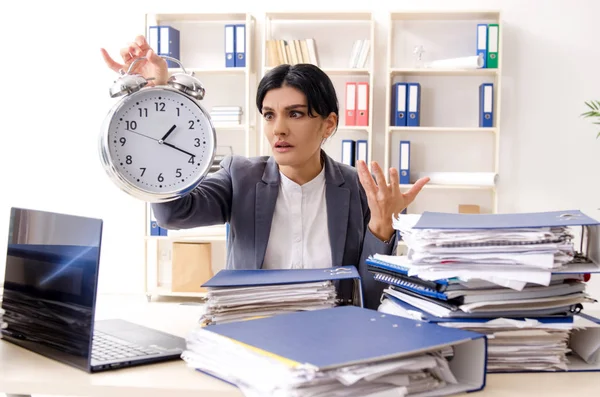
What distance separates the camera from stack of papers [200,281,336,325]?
140 centimetres

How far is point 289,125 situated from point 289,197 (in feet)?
0.74

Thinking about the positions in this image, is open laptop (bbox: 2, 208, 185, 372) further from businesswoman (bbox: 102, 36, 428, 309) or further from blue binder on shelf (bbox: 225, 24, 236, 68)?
blue binder on shelf (bbox: 225, 24, 236, 68)

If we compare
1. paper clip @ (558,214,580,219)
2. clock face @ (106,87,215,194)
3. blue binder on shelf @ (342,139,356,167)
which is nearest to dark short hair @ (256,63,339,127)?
clock face @ (106,87,215,194)

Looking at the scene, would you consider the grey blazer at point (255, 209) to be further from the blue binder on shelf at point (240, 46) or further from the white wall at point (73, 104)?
the white wall at point (73, 104)

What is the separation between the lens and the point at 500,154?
16.6ft

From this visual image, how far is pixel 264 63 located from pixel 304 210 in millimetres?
2887

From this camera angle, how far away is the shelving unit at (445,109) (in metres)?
5.08

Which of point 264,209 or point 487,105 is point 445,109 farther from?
point 264,209

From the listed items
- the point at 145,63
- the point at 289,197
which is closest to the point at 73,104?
the point at 289,197

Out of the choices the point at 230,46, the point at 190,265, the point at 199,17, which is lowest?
the point at 190,265

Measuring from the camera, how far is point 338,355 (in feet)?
3.33

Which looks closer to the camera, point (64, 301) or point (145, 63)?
point (64, 301)

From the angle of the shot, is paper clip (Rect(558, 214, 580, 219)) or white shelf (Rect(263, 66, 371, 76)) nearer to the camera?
paper clip (Rect(558, 214, 580, 219))

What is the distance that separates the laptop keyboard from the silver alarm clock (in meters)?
0.32
